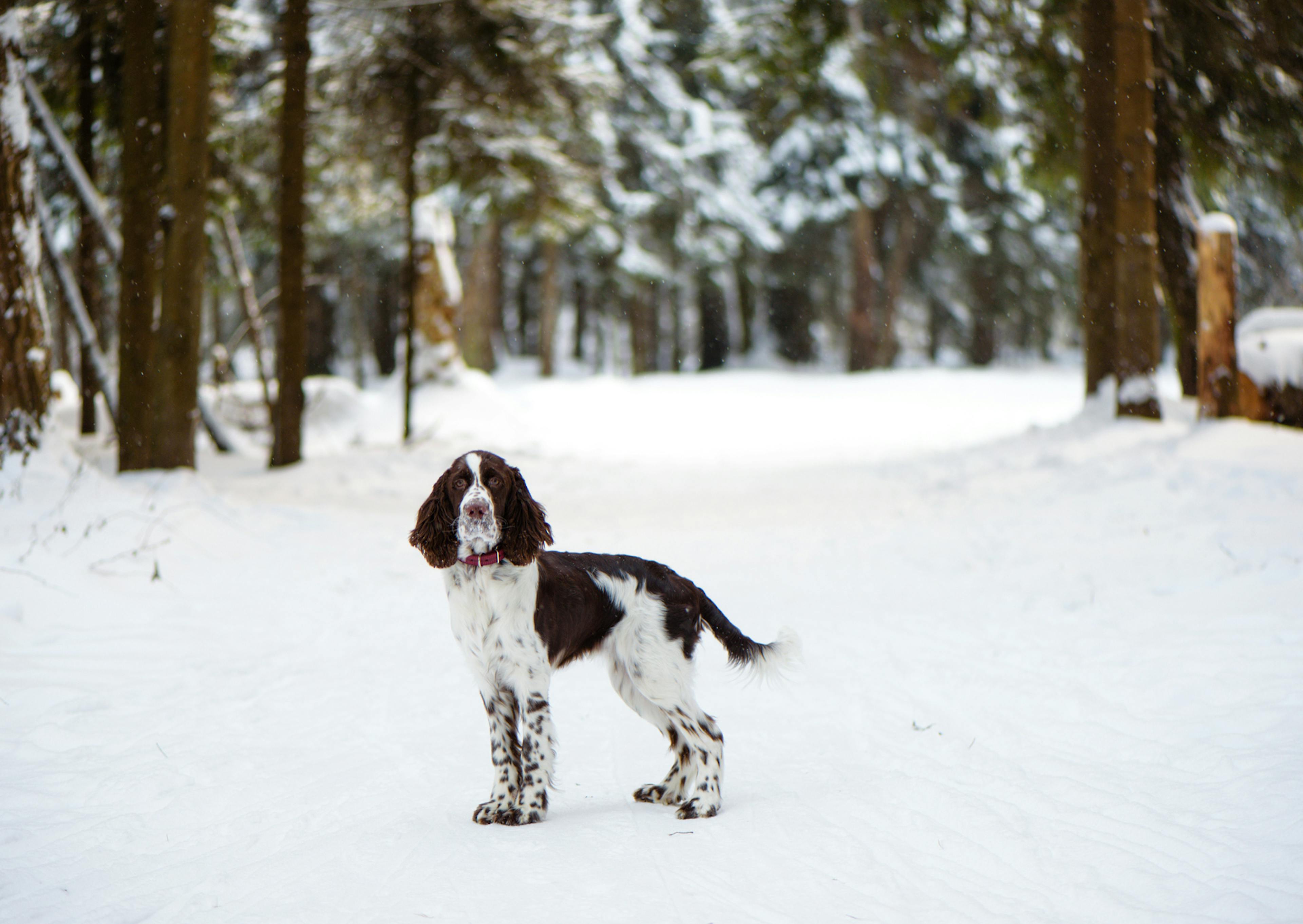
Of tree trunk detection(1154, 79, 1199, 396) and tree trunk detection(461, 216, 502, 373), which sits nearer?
tree trunk detection(1154, 79, 1199, 396)

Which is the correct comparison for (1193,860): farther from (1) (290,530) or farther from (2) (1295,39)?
(2) (1295,39)

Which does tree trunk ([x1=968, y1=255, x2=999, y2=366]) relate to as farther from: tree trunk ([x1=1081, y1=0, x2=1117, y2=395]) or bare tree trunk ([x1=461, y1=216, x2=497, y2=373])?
tree trunk ([x1=1081, y1=0, x2=1117, y2=395])

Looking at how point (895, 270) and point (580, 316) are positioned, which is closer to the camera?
point (895, 270)

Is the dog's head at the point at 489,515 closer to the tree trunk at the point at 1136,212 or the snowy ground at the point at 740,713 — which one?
the snowy ground at the point at 740,713

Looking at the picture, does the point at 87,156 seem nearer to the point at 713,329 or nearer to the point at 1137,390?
the point at 1137,390

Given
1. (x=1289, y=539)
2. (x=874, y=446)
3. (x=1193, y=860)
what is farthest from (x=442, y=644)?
(x=874, y=446)

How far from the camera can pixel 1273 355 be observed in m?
10.1

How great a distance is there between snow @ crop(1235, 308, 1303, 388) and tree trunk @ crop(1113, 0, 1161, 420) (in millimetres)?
985

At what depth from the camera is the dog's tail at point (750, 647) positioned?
165 inches

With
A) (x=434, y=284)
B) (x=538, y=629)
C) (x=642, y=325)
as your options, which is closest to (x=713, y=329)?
(x=642, y=325)

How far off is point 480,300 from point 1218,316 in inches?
755

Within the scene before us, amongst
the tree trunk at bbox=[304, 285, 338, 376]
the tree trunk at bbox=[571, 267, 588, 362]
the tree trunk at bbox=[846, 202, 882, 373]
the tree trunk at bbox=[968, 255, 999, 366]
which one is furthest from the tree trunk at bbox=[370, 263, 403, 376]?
the tree trunk at bbox=[968, 255, 999, 366]

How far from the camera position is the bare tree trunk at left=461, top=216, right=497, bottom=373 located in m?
25.7

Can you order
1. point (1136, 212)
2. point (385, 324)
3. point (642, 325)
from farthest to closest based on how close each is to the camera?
point (385, 324)
point (642, 325)
point (1136, 212)
